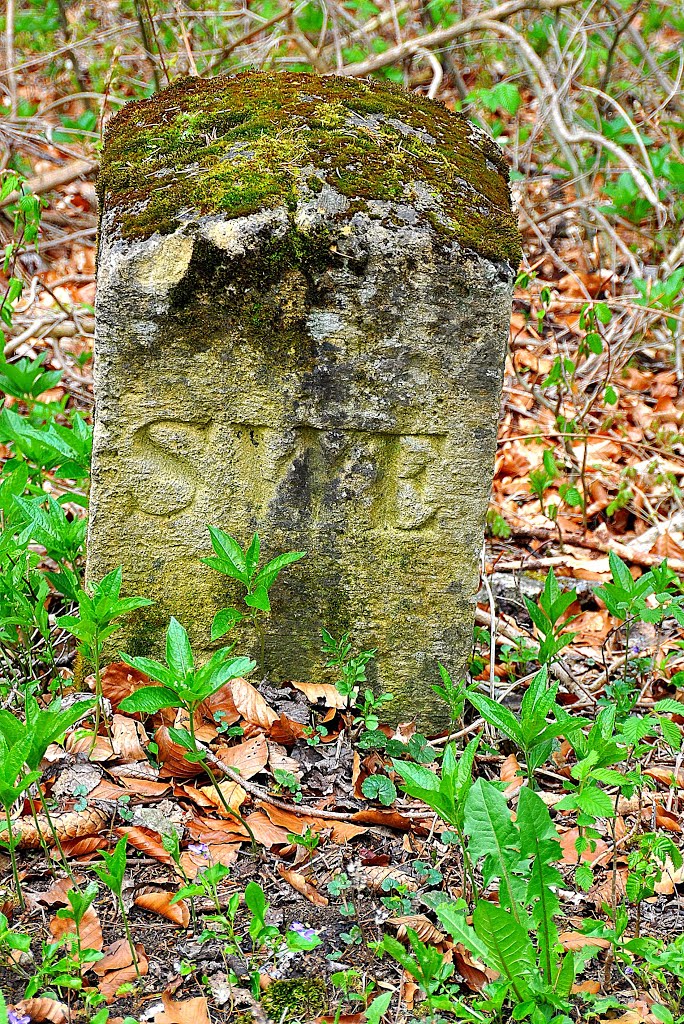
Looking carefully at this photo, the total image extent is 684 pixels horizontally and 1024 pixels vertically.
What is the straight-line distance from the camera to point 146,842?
7.40 ft

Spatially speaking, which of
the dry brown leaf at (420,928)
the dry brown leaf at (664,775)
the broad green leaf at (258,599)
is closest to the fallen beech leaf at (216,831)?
the dry brown leaf at (420,928)

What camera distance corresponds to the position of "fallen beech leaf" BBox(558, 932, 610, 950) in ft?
6.84

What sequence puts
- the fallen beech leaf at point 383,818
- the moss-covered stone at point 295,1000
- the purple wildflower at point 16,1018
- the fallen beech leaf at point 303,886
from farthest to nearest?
the fallen beech leaf at point 383,818 → the fallen beech leaf at point 303,886 → the moss-covered stone at point 295,1000 → the purple wildflower at point 16,1018

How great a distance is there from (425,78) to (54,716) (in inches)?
211

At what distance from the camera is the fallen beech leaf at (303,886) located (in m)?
2.19

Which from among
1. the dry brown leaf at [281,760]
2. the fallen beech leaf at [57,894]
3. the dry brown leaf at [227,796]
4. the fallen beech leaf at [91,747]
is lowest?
the fallen beech leaf at [57,894]

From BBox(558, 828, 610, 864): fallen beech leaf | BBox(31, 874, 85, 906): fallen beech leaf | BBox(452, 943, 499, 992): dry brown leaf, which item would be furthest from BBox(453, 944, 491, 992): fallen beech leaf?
BBox(31, 874, 85, 906): fallen beech leaf

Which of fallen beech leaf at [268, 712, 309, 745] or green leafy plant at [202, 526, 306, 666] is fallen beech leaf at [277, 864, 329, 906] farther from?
green leafy plant at [202, 526, 306, 666]

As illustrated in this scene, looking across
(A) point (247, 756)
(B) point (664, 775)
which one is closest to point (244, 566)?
(A) point (247, 756)

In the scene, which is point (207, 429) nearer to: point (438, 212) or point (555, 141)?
point (438, 212)

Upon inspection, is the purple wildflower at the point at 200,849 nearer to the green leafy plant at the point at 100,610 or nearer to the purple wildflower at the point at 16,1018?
the green leafy plant at the point at 100,610

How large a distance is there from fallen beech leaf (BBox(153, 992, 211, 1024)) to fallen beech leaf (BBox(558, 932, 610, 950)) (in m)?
0.79

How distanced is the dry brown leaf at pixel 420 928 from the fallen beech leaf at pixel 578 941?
0.89 feet

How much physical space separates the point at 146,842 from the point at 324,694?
65cm
